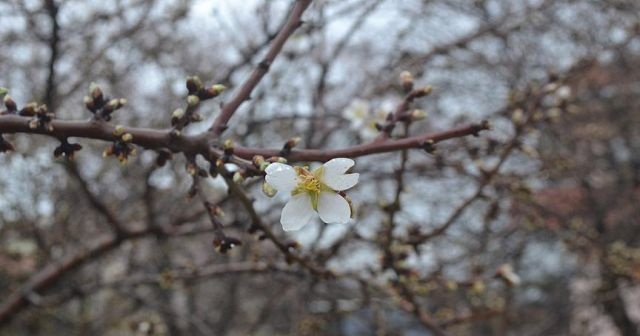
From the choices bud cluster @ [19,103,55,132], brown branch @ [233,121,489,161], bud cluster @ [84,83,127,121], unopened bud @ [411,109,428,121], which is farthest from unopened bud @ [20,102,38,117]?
unopened bud @ [411,109,428,121]

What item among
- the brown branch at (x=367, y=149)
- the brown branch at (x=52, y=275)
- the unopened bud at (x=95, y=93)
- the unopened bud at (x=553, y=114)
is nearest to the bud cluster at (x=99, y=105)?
the unopened bud at (x=95, y=93)

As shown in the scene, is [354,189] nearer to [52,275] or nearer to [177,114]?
[52,275]

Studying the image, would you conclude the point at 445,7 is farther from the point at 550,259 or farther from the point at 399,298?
the point at 399,298

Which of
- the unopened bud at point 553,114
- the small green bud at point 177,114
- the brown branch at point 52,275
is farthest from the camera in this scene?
the brown branch at point 52,275

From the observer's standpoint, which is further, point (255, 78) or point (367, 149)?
point (255, 78)

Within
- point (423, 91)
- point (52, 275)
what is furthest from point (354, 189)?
point (423, 91)

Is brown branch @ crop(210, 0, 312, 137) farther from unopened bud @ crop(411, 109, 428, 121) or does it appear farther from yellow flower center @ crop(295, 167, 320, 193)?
unopened bud @ crop(411, 109, 428, 121)

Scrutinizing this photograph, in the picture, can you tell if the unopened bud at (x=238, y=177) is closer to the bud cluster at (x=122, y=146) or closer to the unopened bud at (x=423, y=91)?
the bud cluster at (x=122, y=146)

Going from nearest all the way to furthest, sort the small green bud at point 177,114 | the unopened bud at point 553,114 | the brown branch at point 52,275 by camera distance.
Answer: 1. the small green bud at point 177,114
2. the unopened bud at point 553,114
3. the brown branch at point 52,275

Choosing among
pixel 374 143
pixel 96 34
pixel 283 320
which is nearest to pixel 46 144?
pixel 96 34
